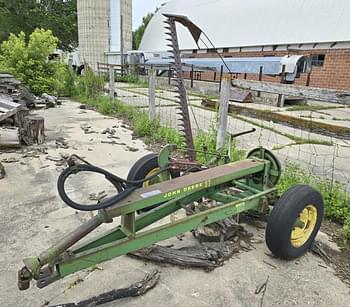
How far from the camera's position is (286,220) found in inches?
85.3

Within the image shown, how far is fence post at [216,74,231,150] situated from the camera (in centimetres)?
371

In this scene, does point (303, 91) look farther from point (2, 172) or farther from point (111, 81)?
point (111, 81)

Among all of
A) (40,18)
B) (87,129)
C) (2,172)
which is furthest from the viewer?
(40,18)

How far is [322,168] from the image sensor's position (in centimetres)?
428

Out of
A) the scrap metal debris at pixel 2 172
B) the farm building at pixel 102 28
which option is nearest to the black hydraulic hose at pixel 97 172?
the scrap metal debris at pixel 2 172

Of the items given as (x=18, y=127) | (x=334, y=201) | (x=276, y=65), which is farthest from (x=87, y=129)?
(x=276, y=65)

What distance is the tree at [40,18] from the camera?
22234 mm

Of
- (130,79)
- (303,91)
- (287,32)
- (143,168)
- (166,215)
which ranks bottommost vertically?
(166,215)

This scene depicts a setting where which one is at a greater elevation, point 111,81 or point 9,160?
point 111,81

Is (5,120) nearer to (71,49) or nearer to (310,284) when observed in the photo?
(310,284)

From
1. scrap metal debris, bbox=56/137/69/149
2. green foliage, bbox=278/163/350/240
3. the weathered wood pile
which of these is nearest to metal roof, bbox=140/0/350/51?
green foliage, bbox=278/163/350/240

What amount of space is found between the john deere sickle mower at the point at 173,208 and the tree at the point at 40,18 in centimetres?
2326

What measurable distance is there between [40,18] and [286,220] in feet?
84.8

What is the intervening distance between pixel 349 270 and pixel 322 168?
2256mm
